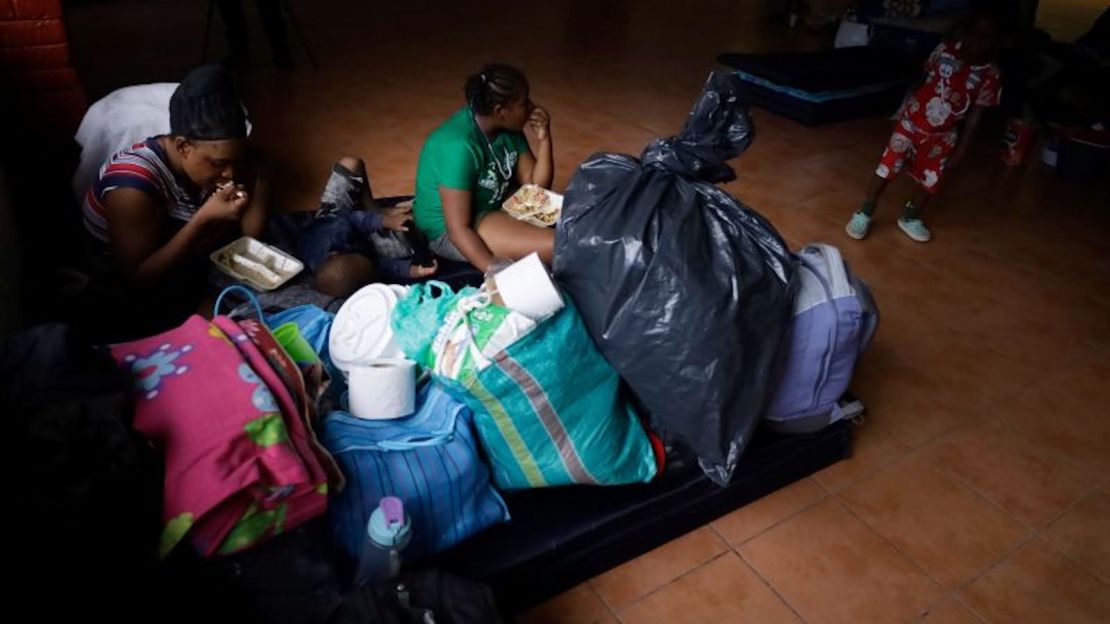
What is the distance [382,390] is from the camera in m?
1.51

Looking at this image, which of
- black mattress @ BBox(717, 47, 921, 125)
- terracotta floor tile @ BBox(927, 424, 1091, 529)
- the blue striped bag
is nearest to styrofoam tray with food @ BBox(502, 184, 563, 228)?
the blue striped bag

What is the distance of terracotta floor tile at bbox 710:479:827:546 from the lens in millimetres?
1751

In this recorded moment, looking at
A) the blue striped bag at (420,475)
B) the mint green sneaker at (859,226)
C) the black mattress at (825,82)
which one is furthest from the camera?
the black mattress at (825,82)

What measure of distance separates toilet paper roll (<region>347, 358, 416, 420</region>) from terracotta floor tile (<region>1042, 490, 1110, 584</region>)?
162cm

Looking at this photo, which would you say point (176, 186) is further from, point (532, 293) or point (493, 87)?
point (532, 293)

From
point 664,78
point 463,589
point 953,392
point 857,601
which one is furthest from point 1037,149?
point 463,589

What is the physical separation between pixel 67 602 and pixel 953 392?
2310 millimetres

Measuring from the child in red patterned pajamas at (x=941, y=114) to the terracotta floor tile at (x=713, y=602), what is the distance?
1.97m

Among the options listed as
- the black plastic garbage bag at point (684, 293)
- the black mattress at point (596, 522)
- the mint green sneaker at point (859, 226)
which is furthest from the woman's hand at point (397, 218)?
the mint green sneaker at point (859, 226)

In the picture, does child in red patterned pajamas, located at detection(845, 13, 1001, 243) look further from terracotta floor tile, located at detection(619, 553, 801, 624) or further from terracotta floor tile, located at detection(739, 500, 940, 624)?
terracotta floor tile, located at detection(619, 553, 801, 624)

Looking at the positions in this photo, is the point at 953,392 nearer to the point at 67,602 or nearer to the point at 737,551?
the point at 737,551

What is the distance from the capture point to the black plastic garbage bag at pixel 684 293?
153 cm

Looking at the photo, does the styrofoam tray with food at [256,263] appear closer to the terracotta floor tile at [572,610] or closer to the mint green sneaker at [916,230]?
the terracotta floor tile at [572,610]

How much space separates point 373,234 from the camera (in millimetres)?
2336
